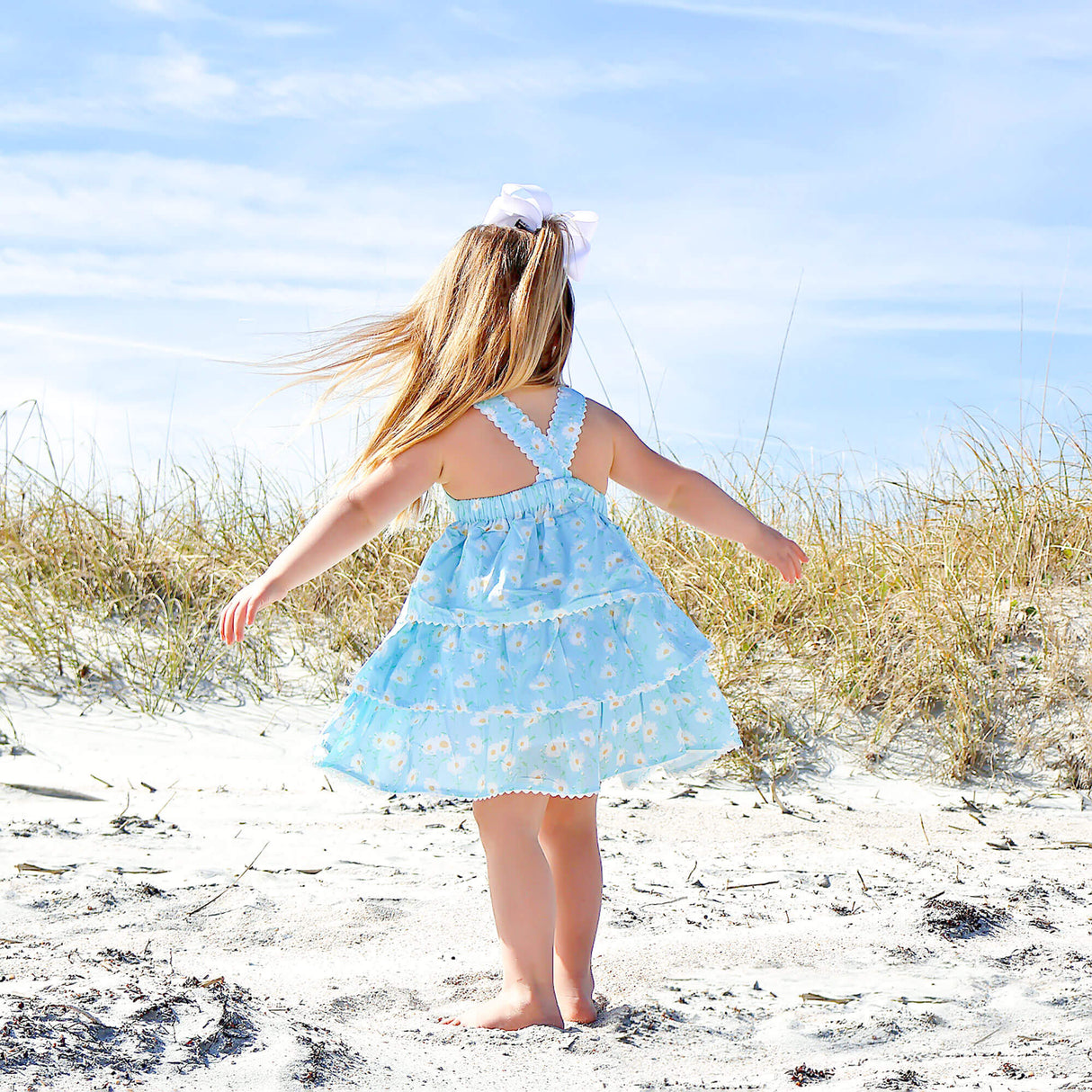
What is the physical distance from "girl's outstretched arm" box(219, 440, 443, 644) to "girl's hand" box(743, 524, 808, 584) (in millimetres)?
837

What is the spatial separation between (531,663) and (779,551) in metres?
0.79

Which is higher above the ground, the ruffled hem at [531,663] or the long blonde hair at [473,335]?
the long blonde hair at [473,335]

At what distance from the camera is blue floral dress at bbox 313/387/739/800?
2254mm

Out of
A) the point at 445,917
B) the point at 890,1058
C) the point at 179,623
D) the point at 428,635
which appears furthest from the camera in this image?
the point at 179,623

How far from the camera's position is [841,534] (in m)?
5.74

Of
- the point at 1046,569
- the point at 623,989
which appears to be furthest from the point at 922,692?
the point at 623,989

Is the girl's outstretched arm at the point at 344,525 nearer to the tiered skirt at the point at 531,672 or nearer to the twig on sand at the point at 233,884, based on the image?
the tiered skirt at the point at 531,672

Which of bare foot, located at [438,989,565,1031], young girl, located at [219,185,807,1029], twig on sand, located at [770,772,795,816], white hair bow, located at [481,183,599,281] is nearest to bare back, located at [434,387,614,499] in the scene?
young girl, located at [219,185,807,1029]

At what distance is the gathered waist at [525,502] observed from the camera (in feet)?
7.93

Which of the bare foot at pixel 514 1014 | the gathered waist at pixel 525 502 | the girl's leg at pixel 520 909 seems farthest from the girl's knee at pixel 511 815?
the gathered waist at pixel 525 502

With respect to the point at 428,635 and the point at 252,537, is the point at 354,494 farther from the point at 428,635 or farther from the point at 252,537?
the point at 252,537

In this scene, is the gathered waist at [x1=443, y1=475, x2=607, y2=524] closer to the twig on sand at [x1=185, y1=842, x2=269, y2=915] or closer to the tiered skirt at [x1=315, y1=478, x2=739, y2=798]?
the tiered skirt at [x1=315, y1=478, x2=739, y2=798]

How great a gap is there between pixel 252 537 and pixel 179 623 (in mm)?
810

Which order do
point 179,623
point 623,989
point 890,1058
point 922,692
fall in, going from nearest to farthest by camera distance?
point 890,1058
point 623,989
point 922,692
point 179,623
